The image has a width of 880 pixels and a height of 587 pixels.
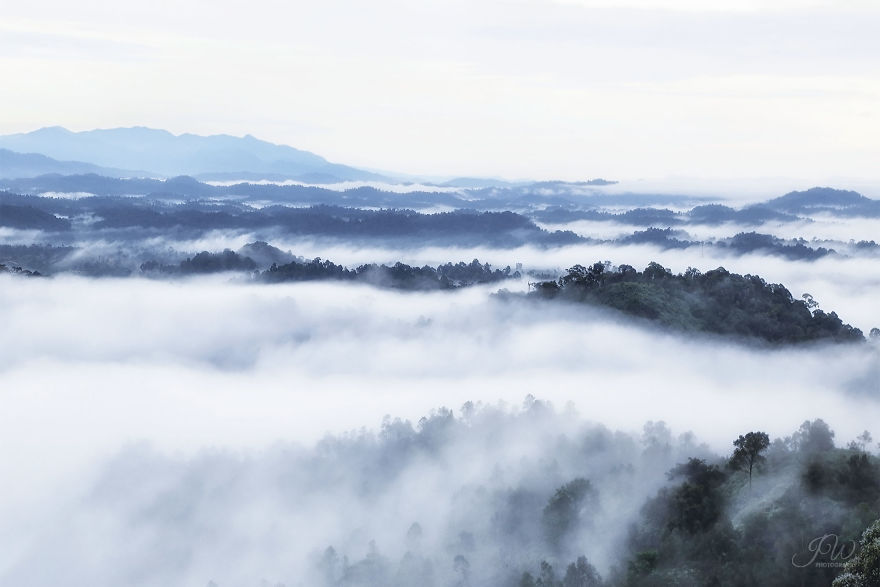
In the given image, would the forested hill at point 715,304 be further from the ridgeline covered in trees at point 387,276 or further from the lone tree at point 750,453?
the lone tree at point 750,453

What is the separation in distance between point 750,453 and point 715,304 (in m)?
57.1

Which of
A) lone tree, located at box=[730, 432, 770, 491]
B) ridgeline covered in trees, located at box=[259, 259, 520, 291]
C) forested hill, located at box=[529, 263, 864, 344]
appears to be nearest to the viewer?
lone tree, located at box=[730, 432, 770, 491]

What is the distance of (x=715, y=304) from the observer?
349ft

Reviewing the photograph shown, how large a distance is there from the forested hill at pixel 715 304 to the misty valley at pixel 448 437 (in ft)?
1.18

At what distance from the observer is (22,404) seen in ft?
412

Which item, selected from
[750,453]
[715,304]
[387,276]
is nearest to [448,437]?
[750,453]

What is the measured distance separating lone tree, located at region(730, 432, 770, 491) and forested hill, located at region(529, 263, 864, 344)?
4861 cm

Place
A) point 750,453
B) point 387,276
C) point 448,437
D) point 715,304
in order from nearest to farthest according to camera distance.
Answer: point 750,453 → point 448,437 → point 715,304 → point 387,276

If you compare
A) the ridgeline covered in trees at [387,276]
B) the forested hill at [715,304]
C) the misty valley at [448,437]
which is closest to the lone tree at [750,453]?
the misty valley at [448,437]

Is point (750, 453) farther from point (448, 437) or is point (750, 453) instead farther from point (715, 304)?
point (715, 304)

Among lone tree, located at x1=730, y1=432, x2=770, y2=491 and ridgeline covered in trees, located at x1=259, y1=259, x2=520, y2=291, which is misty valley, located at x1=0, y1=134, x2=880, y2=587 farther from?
ridgeline covered in trees, located at x1=259, y1=259, x2=520, y2=291

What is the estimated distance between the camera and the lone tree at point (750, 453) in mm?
51469

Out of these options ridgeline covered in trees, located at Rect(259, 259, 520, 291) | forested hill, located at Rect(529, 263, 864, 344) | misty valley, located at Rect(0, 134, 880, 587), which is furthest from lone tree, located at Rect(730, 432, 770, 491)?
ridgeline covered in trees, located at Rect(259, 259, 520, 291)

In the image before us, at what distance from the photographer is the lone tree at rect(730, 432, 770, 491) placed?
51469mm
